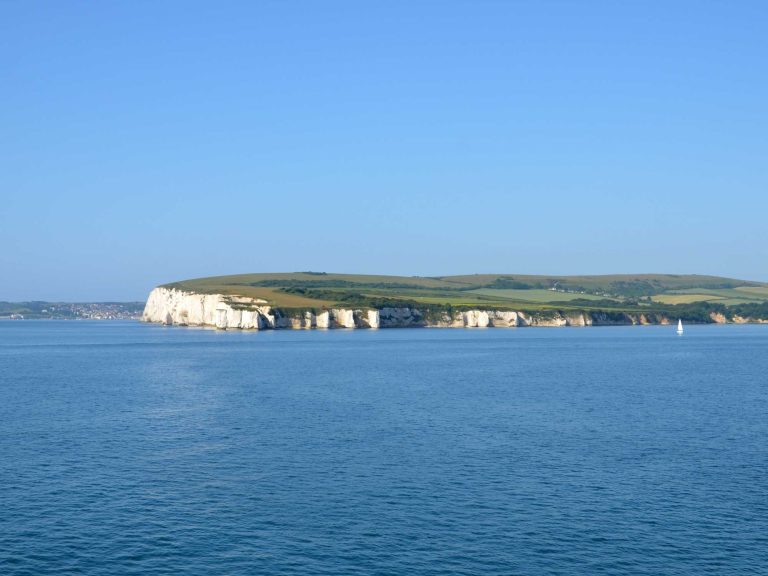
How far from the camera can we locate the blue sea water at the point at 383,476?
95.7 feet

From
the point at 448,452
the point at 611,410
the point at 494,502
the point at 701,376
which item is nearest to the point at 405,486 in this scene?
the point at 494,502

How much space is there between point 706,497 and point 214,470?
867 inches

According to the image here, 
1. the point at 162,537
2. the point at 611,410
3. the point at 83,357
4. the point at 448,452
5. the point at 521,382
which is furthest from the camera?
the point at 83,357

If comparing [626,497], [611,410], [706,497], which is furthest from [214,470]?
[611,410]

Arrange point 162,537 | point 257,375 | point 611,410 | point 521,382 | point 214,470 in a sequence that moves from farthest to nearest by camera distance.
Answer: point 257,375 → point 521,382 → point 611,410 → point 214,470 → point 162,537

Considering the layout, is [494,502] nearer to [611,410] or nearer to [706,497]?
[706,497]

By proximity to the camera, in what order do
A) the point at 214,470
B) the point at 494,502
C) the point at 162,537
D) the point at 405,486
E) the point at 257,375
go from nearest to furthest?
the point at 162,537 → the point at 494,502 → the point at 405,486 → the point at 214,470 → the point at 257,375

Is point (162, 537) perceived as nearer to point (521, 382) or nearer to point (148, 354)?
point (521, 382)

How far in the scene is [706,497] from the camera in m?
35.6

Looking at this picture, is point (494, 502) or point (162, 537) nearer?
point (162, 537)

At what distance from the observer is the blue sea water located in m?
29.2

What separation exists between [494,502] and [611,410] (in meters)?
27.4

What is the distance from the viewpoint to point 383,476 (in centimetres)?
3934

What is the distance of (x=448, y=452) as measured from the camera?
44.7 meters
